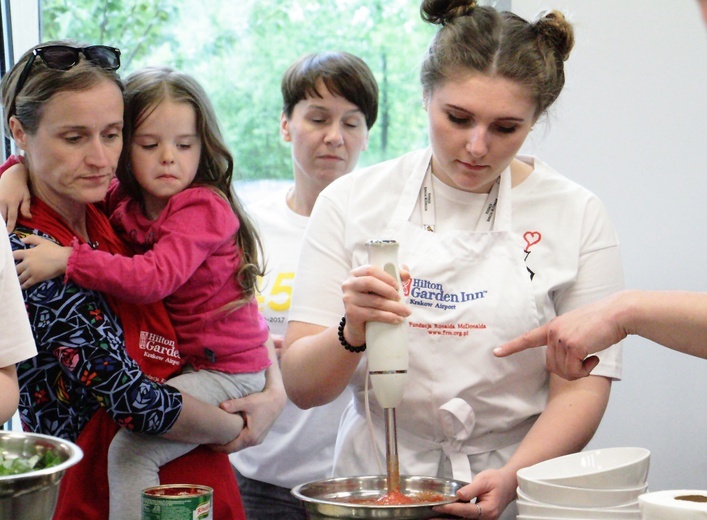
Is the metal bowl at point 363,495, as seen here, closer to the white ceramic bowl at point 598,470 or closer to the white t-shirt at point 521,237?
the white ceramic bowl at point 598,470

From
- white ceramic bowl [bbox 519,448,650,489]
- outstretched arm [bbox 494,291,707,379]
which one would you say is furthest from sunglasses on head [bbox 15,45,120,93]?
white ceramic bowl [bbox 519,448,650,489]

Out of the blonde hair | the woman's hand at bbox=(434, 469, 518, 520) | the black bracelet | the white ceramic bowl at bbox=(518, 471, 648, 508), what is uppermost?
the blonde hair

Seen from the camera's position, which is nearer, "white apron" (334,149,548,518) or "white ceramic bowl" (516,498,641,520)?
"white ceramic bowl" (516,498,641,520)

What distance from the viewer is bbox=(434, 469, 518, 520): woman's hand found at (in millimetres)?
1208

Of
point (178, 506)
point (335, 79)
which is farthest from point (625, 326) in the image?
point (335, 79)

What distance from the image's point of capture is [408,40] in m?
3.02

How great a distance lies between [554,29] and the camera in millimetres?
1689

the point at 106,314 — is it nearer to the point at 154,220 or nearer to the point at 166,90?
the point at 154,220

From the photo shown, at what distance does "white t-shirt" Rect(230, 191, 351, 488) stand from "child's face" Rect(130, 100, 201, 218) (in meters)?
0.29

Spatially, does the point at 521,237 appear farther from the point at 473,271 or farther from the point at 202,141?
the point at 202,141

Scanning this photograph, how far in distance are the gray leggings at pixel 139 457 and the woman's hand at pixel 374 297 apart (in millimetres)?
506

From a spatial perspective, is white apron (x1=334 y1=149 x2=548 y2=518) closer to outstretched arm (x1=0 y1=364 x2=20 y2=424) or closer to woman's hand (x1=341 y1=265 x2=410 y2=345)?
woman's hand (x1=341 y1=265 x2=410 y2=345)

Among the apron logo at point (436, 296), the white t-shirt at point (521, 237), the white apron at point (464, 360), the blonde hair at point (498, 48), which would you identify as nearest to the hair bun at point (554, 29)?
the blonde hair at point (498, 48)

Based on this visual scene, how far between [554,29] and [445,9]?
211 millimetres
